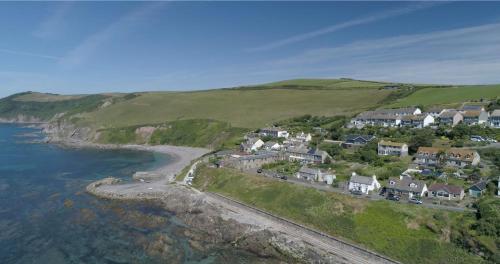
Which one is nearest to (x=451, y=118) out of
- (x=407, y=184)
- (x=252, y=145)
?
(x=407, y=184)

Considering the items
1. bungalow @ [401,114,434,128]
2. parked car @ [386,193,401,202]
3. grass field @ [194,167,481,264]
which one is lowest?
grass field @ [194,167,481,264]

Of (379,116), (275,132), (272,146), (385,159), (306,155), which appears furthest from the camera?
(275,132)

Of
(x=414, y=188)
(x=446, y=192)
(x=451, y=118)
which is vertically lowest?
(x=446, y=192)

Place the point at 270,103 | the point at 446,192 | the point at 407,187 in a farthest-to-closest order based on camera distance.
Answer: the point at 270,103, the point at 407,187, the point at 446,192

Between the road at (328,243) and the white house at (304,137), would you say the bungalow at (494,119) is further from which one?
the road at (328,243)

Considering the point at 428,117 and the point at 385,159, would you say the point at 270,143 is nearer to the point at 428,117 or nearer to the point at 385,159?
the point at 385,159

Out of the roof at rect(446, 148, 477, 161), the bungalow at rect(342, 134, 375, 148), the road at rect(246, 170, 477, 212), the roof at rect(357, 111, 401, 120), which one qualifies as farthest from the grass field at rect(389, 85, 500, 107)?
the road at rect(246, 170, 477, 212)

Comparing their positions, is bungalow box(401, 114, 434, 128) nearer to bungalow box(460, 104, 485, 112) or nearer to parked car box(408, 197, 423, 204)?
bungalow box(460, 104, 485, 112)

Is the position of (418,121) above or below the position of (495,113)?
A: below
